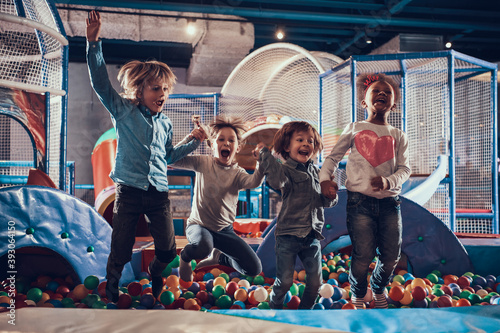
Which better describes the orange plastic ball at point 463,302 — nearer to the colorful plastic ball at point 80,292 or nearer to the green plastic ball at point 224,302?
the green plastic ball at point 224,302

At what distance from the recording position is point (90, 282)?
6.58 feet

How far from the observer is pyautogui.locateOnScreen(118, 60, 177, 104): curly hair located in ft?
5.81

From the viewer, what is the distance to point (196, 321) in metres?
1.16

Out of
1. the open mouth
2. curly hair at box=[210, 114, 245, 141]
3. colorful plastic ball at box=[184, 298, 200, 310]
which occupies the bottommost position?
colorful plastic ball at box=[184, 298, 200, 310]

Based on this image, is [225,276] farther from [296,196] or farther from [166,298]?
[296,196]

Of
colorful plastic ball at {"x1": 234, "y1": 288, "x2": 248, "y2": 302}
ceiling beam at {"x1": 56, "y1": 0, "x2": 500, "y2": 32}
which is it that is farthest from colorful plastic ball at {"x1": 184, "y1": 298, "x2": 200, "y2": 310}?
ceiling beam at {"x1": 56, "y1": 0, "x2": 500, "y2": 32}

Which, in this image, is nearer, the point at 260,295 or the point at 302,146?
the point at 302,146

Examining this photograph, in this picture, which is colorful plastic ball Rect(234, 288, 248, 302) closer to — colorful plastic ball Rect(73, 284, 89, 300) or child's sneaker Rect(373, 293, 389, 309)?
child's sneaker Rect(373, 293, 389, 309)

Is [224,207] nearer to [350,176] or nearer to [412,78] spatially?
[350,176]

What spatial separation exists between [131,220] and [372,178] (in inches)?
39.4

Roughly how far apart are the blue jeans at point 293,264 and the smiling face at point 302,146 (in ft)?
1.05

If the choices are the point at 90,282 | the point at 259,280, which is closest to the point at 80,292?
the point at 90,282

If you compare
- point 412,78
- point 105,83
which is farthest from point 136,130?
point 412,78

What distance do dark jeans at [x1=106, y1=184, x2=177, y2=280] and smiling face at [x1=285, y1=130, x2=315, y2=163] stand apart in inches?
23.3
